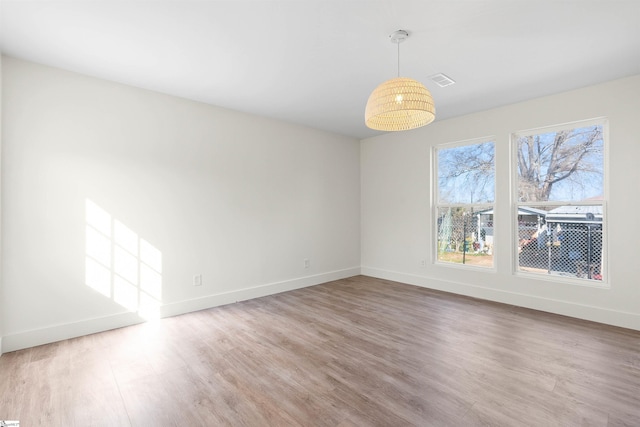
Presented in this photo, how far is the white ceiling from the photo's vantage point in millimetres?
2076

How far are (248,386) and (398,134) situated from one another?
14.8ft

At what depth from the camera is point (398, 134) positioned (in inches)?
205

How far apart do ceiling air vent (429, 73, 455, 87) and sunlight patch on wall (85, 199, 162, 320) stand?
Result: 12.1 feet

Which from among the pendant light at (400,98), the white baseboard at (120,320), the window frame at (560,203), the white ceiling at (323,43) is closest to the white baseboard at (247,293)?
the white baseboard at (120,320)

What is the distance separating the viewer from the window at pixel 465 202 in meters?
4.30

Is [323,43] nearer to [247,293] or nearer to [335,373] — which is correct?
[335,373]

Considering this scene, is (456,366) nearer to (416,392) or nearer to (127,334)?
(416,392)

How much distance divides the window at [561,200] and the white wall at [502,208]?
14 cm

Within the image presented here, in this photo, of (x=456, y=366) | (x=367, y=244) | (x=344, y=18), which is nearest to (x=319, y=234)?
(x=367, y=244)

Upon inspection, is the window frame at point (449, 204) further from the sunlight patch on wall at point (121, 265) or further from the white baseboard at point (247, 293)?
the sunlight patch on wall at point (121, 265)

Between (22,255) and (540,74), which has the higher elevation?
(540,74)

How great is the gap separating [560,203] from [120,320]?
17.7ft

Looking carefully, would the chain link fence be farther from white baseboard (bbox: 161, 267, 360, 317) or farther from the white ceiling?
white baseboard (bbox: 161, 267, 360, 317)

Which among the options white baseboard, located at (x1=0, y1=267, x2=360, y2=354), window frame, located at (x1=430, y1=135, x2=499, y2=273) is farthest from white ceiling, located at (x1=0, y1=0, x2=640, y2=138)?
white baseboard, located at (x1=0, y1=267, x2=360, y2=354)
